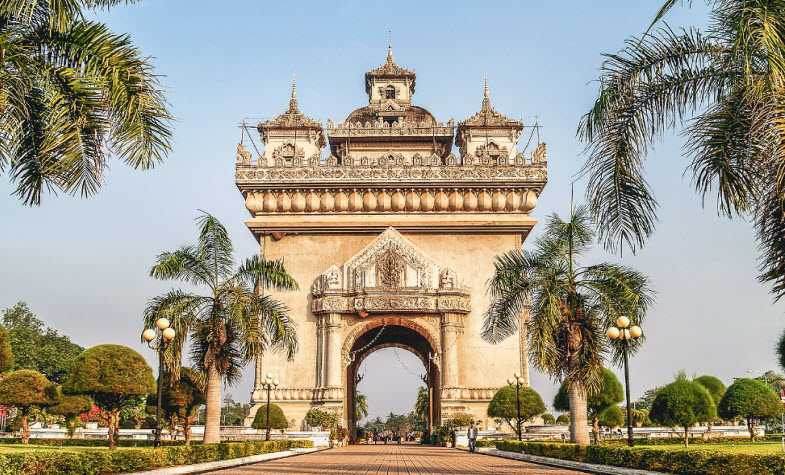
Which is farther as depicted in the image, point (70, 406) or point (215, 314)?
point (70, 406)

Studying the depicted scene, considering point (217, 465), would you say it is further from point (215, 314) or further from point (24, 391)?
point (24, 391)

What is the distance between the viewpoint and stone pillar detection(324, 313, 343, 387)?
107 feet

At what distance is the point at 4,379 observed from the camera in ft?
102

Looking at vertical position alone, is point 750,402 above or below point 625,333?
below

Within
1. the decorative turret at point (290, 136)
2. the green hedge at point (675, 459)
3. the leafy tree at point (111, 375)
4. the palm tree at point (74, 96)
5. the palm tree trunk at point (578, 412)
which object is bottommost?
the green hedge at point (675, 459)

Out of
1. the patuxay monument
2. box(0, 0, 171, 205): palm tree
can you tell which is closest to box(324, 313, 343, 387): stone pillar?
the patuxay monument

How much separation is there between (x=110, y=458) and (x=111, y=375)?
15.4m

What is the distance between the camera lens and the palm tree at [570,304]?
59.8ft

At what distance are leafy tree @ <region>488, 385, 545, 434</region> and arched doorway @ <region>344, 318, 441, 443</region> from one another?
410 centimetres

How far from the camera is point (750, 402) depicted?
1142 inches

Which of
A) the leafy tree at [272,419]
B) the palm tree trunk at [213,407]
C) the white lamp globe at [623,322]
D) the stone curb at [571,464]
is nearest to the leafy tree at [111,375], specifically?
the leafy tree at [272,419]

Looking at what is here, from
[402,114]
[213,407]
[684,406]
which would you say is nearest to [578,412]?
[213,407]

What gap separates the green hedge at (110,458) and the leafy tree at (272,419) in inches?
434

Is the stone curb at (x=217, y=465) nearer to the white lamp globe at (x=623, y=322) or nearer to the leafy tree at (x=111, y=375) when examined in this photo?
the leafy tree at (x=111, y=375)
